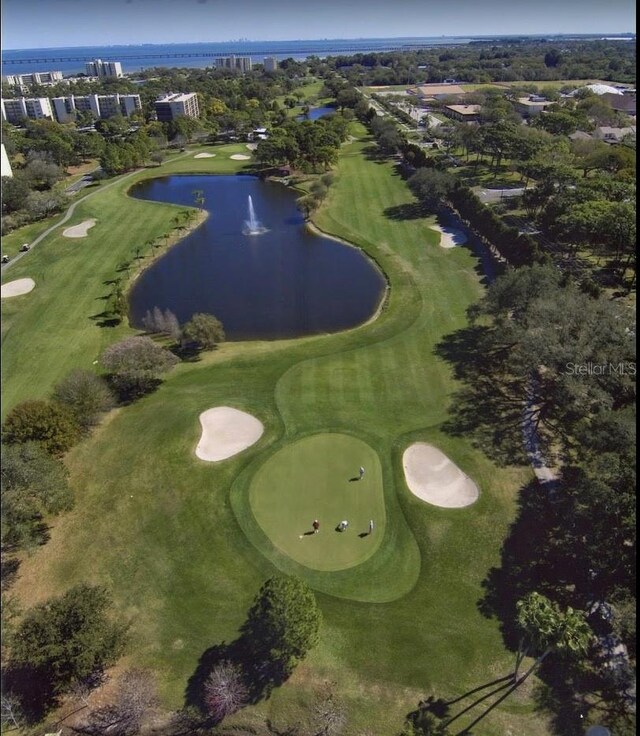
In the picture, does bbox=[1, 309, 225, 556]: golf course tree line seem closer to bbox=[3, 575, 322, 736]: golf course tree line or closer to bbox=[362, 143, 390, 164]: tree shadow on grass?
bbox=[3, 575, 322, 736]: golf course tree line

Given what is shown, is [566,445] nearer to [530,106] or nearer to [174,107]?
[530,106]

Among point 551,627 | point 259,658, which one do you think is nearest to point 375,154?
point 259,658

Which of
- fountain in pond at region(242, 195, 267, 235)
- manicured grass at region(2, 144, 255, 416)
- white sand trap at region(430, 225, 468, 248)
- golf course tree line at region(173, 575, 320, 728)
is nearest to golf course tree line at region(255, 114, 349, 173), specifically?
fountain in pond at region(242, 195, 267, 235)

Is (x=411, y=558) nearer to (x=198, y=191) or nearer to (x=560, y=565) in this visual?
(x=560, y=565)

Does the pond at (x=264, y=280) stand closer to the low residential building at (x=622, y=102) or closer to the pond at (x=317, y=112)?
the pond at (x=317, y=112)

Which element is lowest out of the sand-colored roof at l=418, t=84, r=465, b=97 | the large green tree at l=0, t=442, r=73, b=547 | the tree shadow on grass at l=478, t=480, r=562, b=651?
the tree shadow on grass at l=478, t=480, r=562, b=651

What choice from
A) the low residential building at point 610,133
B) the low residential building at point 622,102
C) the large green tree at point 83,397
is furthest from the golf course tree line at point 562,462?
the low residential building at point 622,102
